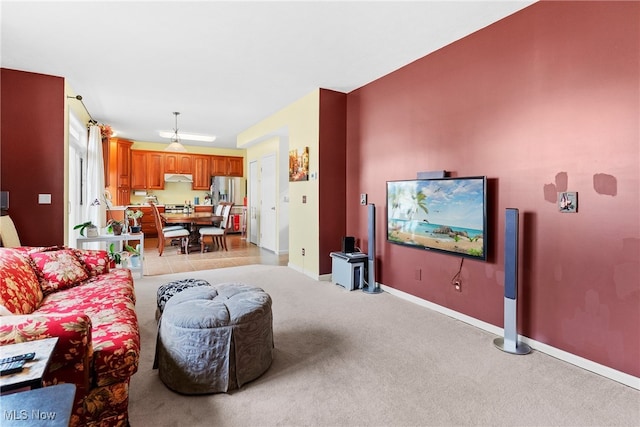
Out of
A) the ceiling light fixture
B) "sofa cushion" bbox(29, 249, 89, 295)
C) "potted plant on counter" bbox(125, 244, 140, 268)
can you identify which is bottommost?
"potted plant on counter" bbox(125, 244, 140, 268)

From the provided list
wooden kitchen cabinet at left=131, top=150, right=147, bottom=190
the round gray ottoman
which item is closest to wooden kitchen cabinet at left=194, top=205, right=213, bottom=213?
wooden kitchen cabinet at left=131, top=150, right=147, bottom=190

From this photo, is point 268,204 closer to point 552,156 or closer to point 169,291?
point 169,291

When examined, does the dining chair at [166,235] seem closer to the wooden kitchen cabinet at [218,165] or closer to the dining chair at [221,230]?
the dining chair at [221,230]

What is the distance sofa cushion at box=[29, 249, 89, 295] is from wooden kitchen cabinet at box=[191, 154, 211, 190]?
6.85m

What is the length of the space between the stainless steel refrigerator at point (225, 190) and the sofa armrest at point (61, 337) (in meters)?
8.26

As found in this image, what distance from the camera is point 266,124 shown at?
6.32 meters

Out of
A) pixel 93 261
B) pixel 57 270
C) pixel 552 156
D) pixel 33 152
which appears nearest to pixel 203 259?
pixel 33 152

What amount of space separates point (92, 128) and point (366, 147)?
479 centimetres

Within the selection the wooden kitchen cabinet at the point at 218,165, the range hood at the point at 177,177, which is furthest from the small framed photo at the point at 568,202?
the range hood at the point at 177,177

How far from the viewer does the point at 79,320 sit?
1.45 meters

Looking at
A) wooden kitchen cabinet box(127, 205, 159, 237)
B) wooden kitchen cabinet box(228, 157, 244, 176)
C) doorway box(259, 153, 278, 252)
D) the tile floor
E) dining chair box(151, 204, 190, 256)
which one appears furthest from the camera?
wooden kitchen cabinet box(228, 157, 244, 176)

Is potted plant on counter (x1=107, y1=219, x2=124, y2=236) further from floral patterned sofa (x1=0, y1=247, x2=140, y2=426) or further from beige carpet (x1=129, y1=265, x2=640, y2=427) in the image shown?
beige carpet (x1=129, y1=265, x2=640, y2=427)

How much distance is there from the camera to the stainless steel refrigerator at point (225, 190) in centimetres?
959

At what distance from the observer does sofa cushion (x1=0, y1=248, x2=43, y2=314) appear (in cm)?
199
